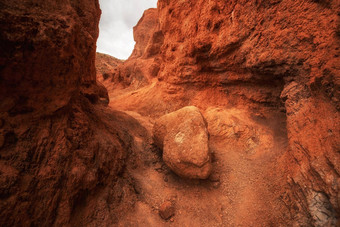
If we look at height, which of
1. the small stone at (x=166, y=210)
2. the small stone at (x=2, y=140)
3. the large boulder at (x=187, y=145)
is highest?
the small stone at (x=2, y=140)

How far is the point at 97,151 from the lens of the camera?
2840 mm

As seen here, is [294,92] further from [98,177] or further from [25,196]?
[25,196]

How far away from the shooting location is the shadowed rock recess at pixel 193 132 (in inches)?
70.4

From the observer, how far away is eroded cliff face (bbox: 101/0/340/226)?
2.35m

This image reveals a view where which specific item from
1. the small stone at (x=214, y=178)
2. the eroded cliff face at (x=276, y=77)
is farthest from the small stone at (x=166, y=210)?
the eroded cliff face at (x=276, y=77)

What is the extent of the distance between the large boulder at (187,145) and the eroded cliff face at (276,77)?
172cm

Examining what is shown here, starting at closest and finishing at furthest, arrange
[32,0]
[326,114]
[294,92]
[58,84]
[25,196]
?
[25,196]
[32,0]
[58,84]
[326,114]
[294,92]

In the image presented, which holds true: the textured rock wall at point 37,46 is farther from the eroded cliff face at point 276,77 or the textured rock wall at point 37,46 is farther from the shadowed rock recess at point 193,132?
the eroded cliff face at point 276,77

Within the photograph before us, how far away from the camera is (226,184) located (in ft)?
11.3

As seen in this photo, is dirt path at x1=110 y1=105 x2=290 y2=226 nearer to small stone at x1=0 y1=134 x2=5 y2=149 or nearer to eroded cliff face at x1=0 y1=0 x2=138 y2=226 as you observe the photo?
eroded cliff face at x1=0 y1=0 x2=138 y2=226

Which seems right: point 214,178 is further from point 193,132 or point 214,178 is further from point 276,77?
point 276,77

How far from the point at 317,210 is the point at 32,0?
16.8 feet

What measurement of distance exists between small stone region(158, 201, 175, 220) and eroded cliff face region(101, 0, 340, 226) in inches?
87.1

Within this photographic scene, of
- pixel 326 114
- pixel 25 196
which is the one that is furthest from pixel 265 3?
pixel 25 196
